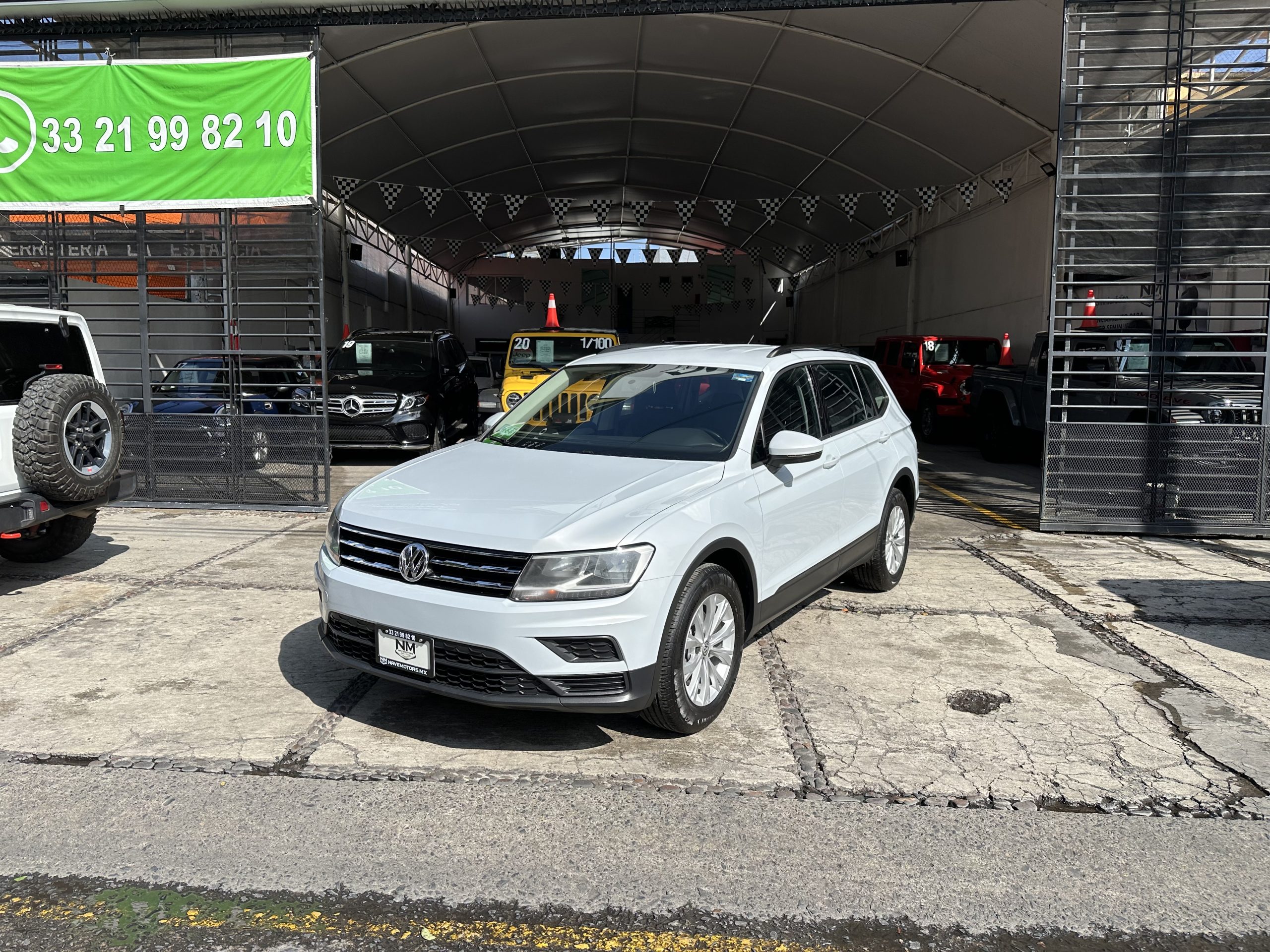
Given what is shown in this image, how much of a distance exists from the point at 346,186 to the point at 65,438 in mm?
20896

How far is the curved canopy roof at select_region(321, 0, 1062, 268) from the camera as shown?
55.1 ft

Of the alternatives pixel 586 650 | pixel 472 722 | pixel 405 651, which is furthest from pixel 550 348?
pixel 586 650

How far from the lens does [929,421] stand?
1827 cm

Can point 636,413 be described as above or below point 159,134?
below

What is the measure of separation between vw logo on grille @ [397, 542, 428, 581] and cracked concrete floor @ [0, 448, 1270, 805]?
0.77 meters

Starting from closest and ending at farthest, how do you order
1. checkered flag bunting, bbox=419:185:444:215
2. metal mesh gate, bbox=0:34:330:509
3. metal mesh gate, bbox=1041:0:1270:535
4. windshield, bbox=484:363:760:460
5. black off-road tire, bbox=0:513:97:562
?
windshield, bbox=484:363:760:460, black off-road tire, bbox=0:513:97:562, metal mesh gate, bbox=1041:0:1270:535, metal mesh gate, bbox=0:34:330:509, checkered flag bunting, bbox=419:185:444:215

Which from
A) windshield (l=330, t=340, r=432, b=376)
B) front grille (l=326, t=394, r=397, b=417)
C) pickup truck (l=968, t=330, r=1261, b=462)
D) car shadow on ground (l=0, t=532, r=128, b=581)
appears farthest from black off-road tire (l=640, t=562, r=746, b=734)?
windshield (l=330, t=340, r=432, b=376)

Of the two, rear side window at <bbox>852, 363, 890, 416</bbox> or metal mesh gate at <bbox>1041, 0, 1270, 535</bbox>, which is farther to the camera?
metal mesh gate at <bbox>1041, 0, 1270, 535</bbox>

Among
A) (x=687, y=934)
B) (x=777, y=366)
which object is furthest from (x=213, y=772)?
(x=777, y=366)

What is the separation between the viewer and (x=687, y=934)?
9.37 ft

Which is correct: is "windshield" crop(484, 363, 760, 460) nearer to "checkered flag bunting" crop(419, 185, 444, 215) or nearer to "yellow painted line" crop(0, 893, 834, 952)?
"yellow painted line" crop(0, 893, 834, 952)

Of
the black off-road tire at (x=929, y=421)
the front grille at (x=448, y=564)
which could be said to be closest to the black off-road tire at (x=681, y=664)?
the front grille at (x=448, y=564)

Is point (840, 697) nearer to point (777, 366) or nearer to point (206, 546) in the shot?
point (777, 366)

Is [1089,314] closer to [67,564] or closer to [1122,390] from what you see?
[1122,390]
